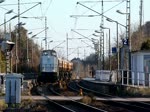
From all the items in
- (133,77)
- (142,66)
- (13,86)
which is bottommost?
(13,86)

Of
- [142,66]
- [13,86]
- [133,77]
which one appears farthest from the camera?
[142,66]

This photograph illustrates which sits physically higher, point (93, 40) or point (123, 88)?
point (93, 40)

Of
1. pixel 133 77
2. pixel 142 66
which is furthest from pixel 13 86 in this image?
pixel 142 66

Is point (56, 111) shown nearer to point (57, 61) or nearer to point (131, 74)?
point (131, 74)

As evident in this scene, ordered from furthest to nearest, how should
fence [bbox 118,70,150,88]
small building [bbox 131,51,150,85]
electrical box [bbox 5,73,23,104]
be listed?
small building [bbox 131,51,150,85] → fence [bbox 118,70,150,88] → electrical box [bbox 5,73,23,104]

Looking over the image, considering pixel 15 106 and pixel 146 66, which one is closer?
pixel 15 106

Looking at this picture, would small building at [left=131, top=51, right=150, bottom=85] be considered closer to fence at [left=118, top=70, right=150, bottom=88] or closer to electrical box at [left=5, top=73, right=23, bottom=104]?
fence at [left=118, top=70, right=150, bottom=88]

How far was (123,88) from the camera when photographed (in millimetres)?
42562

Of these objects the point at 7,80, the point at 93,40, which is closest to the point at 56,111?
the point at 7,80

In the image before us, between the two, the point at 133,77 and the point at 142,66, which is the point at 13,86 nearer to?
the point at 133,77

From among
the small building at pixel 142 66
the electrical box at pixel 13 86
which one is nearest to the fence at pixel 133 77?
the small building at pixel 142 66

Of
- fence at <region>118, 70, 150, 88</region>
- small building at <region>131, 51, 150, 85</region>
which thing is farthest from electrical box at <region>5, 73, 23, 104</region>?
small building at <region>131, 51, 150, 85</region>

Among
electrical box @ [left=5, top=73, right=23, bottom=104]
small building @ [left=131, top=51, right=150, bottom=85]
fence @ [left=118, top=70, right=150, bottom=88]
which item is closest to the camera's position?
electrical box @ [left=5, top=73, right=23, bottom=104]

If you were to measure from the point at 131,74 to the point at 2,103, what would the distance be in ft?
70.1
